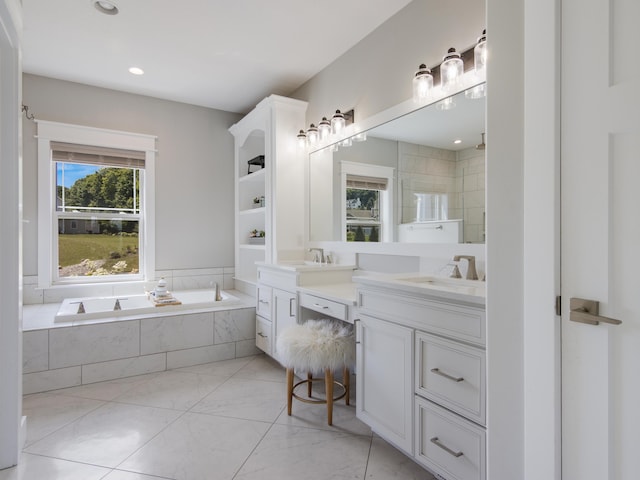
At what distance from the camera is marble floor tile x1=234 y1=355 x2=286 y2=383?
9.62 feet

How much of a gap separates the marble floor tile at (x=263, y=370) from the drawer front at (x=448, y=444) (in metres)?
1.48

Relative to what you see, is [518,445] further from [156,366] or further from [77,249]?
[77,249]

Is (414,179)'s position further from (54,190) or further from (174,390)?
(54,190)

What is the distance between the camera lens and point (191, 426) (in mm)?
2178

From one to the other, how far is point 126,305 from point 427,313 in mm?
3143

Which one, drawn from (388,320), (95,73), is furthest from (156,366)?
(95,73)

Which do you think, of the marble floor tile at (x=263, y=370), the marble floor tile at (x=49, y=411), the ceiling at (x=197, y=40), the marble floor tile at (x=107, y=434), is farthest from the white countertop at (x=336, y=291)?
the ceiling at (x=197, y=40)

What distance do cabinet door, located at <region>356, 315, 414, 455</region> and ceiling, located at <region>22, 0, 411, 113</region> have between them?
2.05 m

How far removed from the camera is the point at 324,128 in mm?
3082

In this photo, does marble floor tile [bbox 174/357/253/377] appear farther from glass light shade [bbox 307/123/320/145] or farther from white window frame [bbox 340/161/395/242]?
glass light shade [bbox 307/123/320/145]

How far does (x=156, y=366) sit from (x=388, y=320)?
86.7 inches

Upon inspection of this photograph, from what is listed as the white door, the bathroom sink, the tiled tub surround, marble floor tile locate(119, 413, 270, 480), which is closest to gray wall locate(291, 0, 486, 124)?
the white door

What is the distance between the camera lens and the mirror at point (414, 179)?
1.99m

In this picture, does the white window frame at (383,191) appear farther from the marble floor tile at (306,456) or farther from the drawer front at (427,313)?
the marble floor tile at (306,456)
